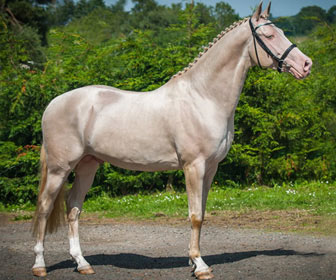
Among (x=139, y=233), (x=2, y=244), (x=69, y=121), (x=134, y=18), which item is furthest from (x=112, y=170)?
(x=134, y=18)

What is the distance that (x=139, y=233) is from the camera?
6.68 m

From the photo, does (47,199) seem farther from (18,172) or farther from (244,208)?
(18,172)

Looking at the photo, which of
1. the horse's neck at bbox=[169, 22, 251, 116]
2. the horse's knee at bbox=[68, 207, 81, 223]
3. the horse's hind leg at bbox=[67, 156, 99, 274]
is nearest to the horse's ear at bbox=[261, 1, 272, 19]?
the horse's neck at bbox=[169, 22, 251, 116]

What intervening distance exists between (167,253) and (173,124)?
1893 mm

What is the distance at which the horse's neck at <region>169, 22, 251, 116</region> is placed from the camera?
4.53 m

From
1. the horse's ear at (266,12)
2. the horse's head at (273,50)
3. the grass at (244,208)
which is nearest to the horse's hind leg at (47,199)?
the horse's head at (273,50)

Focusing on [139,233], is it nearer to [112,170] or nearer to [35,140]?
[112,170]

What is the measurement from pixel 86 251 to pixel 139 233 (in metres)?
1.13

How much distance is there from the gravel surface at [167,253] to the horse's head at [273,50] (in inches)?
79.6

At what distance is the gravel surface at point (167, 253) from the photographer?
4.51m

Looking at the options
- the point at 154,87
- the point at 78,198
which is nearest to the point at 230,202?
the point at 154,87

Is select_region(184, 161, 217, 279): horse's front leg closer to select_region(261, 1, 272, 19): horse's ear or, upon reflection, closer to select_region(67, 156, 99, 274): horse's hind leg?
select_region(67, 156, 99, 274): horse's hind leg

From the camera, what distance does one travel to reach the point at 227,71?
15.0ft

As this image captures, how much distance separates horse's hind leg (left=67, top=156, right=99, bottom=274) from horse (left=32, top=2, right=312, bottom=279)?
0.01 meters
